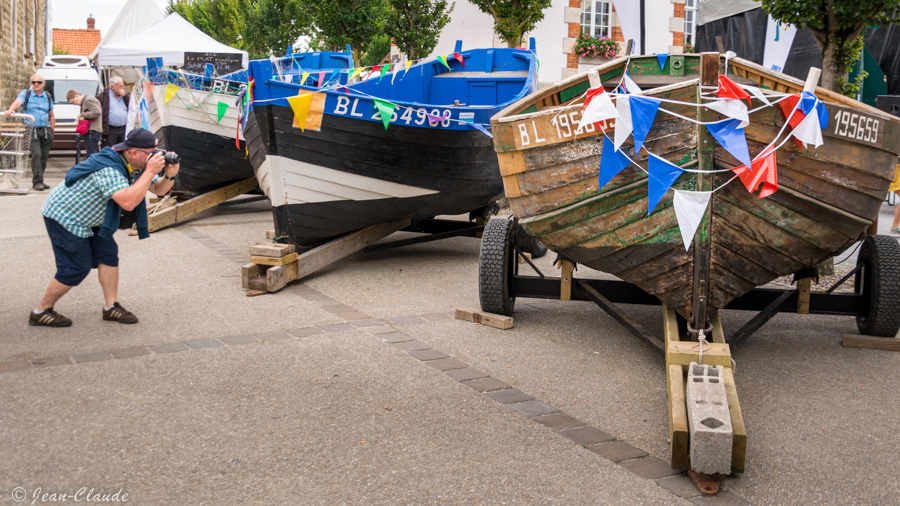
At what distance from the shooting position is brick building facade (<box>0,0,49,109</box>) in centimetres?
2055

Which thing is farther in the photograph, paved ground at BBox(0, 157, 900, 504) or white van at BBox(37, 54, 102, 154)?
white van at BBox(37, 54, 102, 154)

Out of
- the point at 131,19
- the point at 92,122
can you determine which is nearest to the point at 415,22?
the point at 92,122

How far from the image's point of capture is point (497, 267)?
18.8 ft

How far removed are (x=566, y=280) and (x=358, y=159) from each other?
98.9 inches

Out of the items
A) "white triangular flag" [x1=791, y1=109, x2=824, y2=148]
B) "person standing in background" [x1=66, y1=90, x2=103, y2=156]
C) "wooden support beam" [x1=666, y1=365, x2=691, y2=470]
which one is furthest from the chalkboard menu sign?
"wooden support beam" [x1=666, y1=365, x2=691, y2=470]

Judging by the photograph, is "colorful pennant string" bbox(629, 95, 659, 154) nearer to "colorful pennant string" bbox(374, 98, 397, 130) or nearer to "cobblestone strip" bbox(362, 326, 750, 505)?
"cobblestone strip" bbox(362, 326, 750, 505)

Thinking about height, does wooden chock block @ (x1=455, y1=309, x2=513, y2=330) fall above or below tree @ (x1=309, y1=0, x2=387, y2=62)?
below

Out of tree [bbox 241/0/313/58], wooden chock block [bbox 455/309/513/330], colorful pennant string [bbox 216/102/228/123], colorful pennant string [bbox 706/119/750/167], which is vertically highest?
tree [bbox 241/0/313/58]

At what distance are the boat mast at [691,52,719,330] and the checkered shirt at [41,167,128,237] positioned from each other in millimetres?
3665

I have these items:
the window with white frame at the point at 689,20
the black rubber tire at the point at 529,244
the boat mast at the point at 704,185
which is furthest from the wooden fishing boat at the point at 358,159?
the window with white frame at the point at 689,20

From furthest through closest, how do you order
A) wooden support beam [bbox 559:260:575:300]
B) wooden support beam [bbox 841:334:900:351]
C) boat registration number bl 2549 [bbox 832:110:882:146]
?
wooden support beam [bbox 559:260:575:300]
wooden support beam [bbox 841:334:900:351]
boat registration number bl 2549 [bbox 832:110:882:146]

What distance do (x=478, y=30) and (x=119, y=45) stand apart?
336 inches

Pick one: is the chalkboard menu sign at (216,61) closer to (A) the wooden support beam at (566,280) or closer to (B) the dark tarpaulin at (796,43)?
(B) the dark tarpaulin at (796,43)

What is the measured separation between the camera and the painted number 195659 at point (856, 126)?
4148mm
